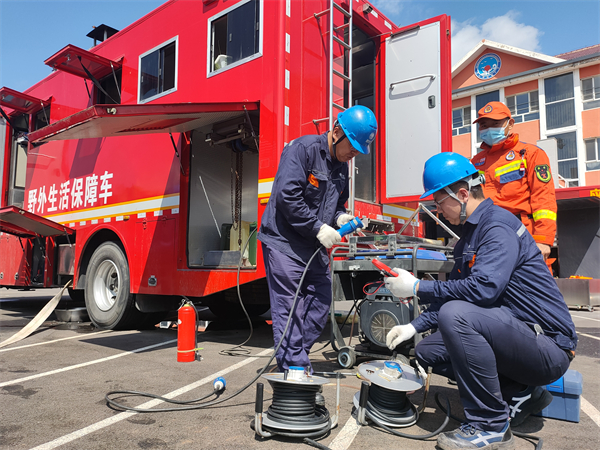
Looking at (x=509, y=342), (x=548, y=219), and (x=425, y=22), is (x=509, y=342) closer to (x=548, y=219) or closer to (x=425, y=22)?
(x=548, y=219)

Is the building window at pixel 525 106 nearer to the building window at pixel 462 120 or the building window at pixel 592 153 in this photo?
the building window at pixel 462 120

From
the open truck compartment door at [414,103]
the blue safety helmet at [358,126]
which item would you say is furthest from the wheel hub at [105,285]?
the blue safety helmet at [358,126]

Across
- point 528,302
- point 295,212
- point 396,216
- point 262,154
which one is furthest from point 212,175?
point 528,302

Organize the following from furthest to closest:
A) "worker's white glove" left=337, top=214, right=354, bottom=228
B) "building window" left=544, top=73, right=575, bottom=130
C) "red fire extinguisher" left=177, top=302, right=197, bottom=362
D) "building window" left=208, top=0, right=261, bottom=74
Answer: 1. "building window" left=544, top=73, right=575, bottom=130
2. "building window" left=208, top=0, right=261, bottom=74
3. "red fire extinguisher" left=177, top=302, right=197, bottom=362
4. "worker's white glove" left=337, top=214, right=354, bottom=228

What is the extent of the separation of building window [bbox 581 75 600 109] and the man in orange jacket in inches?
795

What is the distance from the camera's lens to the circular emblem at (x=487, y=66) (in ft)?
80.4

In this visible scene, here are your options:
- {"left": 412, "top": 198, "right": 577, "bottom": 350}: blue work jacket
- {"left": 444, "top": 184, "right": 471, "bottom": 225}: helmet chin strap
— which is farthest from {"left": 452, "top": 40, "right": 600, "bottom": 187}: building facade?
{"left": 412, "top": 198, "right": 577, "bottom": 350}: blue work jacket

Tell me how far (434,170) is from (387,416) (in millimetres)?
1397

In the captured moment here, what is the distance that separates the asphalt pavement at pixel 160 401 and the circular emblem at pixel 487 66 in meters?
Answer: 22.5

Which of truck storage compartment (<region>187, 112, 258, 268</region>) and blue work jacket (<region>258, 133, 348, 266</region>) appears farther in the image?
truck storage compartment (<region>187, 112, 258, 268</region>)

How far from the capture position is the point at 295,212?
2.96 meters

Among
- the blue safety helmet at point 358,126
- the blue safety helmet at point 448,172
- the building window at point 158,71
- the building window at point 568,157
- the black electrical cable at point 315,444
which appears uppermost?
the building window at point 568,157

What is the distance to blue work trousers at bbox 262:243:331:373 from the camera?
2.86 m

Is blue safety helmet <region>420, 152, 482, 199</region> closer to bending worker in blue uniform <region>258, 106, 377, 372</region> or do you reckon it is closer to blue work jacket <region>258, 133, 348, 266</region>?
bending worker in blue uniform <region>258, 106, 377, 372</region>
